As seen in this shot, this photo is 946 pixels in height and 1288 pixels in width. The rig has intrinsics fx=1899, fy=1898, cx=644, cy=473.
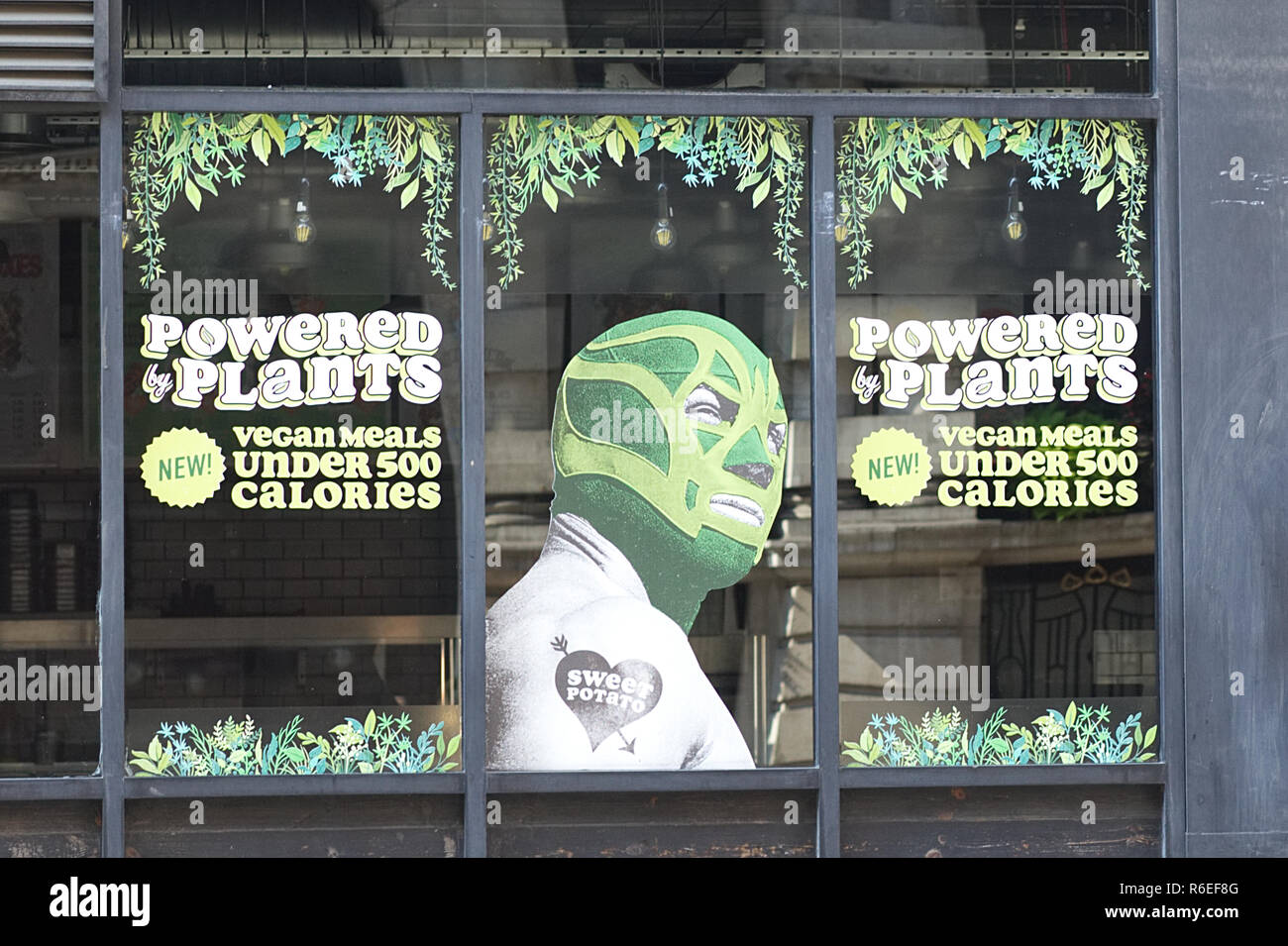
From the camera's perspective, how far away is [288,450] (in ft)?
28.6

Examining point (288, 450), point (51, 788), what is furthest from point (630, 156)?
point (51, 788)

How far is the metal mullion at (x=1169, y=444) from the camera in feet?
29.0

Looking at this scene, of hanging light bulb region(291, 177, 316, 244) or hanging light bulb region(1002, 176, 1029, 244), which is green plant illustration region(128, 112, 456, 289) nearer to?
hanging light bulb region(291, 177, 316, 244)

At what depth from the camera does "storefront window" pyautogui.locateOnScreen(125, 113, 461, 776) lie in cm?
866

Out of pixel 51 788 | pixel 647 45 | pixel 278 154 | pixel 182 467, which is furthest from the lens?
pixel 647 45

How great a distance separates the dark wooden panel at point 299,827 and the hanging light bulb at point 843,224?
318cm

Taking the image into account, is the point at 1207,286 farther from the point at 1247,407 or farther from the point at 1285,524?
the point at 1285,524

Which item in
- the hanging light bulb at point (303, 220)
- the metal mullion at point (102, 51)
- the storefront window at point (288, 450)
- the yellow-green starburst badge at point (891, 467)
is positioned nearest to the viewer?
the metal mullion at point (102, 51)

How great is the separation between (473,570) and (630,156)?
2066mm

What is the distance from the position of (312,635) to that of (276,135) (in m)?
2.32

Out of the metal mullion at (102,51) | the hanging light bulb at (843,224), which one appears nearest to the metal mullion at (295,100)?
the metal mullion at (102,51)

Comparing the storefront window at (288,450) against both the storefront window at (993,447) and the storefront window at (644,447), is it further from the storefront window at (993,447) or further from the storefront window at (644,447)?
the storefront window at (993,447)

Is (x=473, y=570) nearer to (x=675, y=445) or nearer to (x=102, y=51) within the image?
(x=675, y=445)

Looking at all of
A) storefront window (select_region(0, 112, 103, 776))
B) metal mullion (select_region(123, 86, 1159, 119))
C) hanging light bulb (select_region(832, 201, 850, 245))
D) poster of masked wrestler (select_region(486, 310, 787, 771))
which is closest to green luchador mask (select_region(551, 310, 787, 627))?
poster of masked wrestler (select_region(486, 310, 787, 771))
